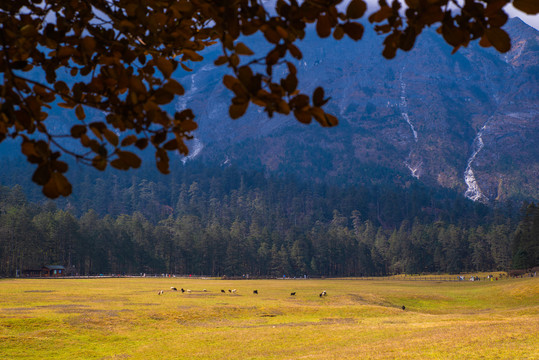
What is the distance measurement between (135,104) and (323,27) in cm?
108

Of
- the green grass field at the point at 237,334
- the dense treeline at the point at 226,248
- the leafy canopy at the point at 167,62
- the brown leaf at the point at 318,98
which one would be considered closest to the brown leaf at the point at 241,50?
the leafy canopy at the point at 167,62

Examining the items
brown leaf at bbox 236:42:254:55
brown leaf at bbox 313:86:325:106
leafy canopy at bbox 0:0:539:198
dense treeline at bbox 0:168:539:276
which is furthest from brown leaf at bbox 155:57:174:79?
dense treeline at bbox 0:168:539:276

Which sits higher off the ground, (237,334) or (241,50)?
(241,50)

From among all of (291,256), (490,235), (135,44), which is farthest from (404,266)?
(135,44)

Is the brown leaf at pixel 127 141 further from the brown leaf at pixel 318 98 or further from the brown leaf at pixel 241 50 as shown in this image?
the brown leaf at pixel 318 98

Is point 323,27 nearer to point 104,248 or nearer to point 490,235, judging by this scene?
point 104,248

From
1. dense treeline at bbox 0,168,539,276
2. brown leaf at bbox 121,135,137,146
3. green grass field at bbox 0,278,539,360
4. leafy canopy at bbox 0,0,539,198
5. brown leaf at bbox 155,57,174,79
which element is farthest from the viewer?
dense treeline at bbox 0,168,539,276

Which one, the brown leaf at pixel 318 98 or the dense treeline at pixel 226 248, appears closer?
the brown leaf at pixel 318 98

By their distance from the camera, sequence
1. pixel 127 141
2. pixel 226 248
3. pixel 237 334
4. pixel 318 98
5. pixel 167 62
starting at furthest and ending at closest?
1. pixel 226 248
2. pixel 237 334
3. pixel 167 62
4. pixel 127 141
5. pixel 318 98

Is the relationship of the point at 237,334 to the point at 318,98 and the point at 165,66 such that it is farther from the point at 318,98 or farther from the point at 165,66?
the point at 318,98

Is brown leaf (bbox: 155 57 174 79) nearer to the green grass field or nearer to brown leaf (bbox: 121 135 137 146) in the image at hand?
brown leaf (bbox: 121 135 137 146)

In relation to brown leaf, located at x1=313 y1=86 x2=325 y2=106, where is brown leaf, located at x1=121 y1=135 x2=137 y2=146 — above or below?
below

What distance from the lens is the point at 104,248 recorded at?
108375 millimetres

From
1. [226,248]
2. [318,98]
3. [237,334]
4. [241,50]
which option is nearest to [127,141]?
[241,50]
